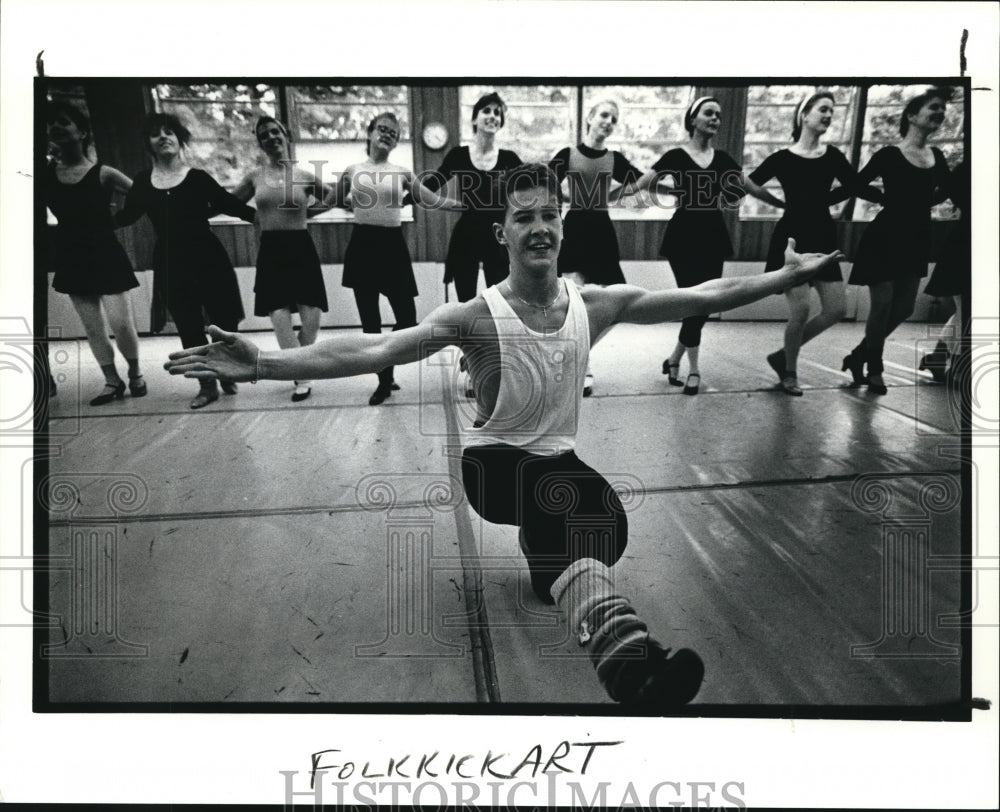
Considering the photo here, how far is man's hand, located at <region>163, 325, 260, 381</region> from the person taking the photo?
40.1 inches

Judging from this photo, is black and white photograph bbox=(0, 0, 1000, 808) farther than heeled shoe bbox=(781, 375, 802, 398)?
No

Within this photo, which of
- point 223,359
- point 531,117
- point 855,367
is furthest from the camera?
point 855,367

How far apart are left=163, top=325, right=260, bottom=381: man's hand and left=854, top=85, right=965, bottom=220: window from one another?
1297 mm

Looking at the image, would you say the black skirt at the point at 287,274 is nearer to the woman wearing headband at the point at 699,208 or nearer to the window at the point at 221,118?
the window at the point at 221,118

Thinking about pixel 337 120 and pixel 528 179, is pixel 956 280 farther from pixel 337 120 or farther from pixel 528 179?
pixel 337 120

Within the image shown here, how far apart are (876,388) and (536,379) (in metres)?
0.76

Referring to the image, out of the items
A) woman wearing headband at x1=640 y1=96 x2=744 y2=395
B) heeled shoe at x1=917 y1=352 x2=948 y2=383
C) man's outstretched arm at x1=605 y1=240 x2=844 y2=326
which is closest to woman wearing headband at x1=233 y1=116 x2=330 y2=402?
man's outstretched arm at x1=605 y1=240 x2=844 y2=326

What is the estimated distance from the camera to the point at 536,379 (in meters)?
1.17

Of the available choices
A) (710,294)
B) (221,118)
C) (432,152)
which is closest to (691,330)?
(710,294)

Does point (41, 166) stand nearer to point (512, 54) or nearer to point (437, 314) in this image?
point (437, 314)

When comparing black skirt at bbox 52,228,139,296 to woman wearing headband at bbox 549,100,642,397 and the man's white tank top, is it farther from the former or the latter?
woman wearing headband at bbox 549,100,642,397

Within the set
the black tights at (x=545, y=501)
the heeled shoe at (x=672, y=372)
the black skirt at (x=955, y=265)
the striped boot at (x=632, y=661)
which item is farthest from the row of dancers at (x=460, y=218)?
the striped boot at (x=632, y=661)

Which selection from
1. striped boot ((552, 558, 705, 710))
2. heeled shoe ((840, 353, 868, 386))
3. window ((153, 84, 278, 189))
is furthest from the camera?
heeled shoe ((840, 353, 868, 386))

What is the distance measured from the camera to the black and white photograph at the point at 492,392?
1050 millimetres
